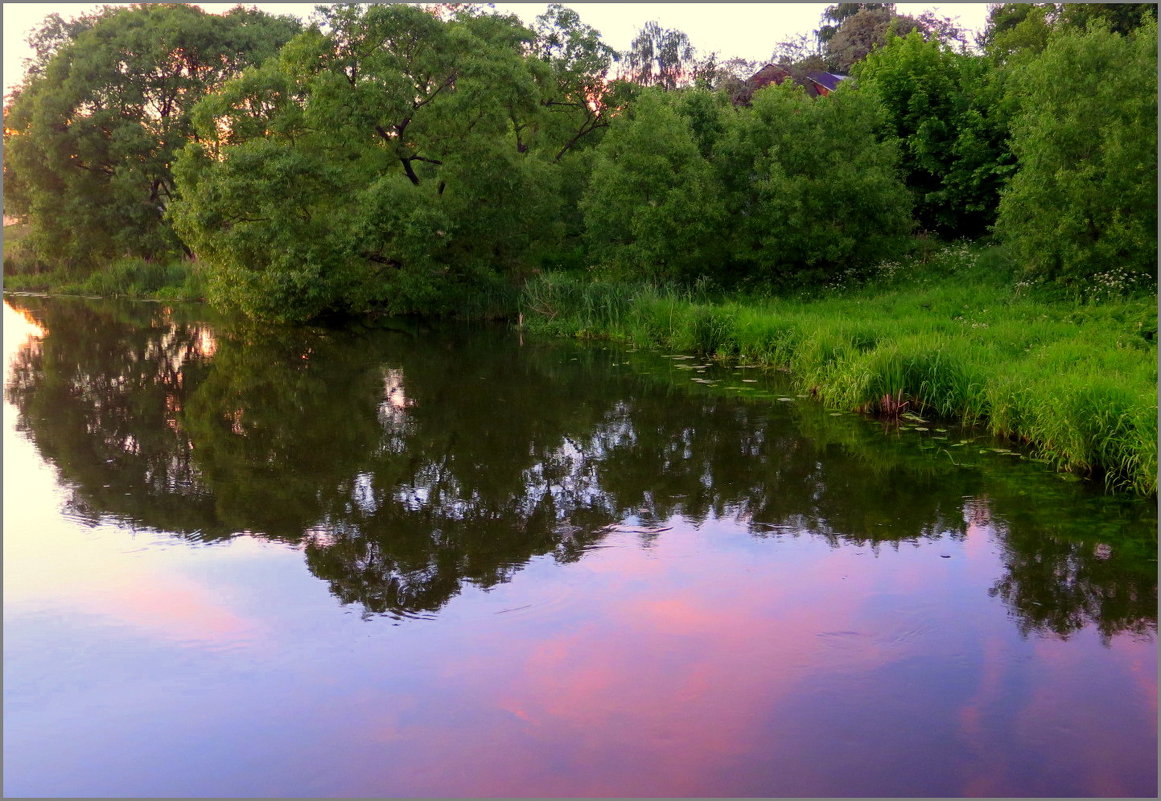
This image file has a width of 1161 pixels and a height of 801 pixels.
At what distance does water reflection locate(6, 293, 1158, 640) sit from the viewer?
7.06 m

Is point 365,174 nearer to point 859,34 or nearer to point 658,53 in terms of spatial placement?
point 658,53

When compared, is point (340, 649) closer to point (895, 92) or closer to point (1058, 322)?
point (1058, 322)

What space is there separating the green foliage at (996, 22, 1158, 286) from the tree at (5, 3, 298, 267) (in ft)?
86.7

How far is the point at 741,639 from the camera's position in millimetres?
5898

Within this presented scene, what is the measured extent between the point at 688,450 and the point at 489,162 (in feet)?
46.8

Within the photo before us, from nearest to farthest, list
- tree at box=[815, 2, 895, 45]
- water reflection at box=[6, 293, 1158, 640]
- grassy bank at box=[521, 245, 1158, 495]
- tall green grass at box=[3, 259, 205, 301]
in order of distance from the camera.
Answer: water reflection at box=[6, 293, 1158, 640] < grassy bank at box=[521, 245, 1158, 495] < tall green grass at box=[3, 259, 205, 301] < tree at box=[815, 2, 895, 45]

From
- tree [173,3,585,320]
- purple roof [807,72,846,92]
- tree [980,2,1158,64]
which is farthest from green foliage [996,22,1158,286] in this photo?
purple roof [807,72,846,92]

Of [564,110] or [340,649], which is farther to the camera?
[564,110]

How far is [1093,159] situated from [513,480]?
12.1m

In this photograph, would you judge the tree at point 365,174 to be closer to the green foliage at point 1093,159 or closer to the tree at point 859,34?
the green foliage at point 1093,159

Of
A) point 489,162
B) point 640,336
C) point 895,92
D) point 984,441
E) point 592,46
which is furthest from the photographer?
point 592,46

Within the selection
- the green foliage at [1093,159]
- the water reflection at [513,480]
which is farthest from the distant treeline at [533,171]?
the water reflection at [513,480]

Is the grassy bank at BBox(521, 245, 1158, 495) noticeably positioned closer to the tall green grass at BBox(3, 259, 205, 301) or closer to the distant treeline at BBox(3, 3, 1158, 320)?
the distant treeline at BBox(3, 3, 1158, 320)

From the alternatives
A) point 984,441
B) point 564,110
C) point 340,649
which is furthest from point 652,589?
point 564,110
